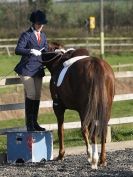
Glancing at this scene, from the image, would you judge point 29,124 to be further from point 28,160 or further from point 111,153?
point 111,153

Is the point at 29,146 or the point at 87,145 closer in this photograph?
Result: the point at 87,145

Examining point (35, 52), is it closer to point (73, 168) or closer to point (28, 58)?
point (28, 58)

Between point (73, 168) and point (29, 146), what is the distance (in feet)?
3.23

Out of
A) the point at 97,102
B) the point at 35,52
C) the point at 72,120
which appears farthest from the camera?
the point at 72,120

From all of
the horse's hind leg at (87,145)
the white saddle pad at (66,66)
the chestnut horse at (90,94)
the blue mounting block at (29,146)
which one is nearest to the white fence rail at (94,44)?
the blue mounting block at (29,146)

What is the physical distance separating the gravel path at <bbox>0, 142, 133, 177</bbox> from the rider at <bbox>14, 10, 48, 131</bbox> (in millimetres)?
826

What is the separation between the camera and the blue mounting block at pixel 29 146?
30.7 feet

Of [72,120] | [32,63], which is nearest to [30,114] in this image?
[32,63]

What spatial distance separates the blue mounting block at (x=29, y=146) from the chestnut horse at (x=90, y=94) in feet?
2.00

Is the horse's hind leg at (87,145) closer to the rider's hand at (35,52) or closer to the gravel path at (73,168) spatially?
the gravel path at (73,168)

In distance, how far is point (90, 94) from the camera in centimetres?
854

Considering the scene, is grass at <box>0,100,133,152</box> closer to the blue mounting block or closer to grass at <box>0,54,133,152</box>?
grass at <box>0,54,133,152</box>

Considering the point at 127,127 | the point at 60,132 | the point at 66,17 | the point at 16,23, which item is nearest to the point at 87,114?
Result: the point at 60,132

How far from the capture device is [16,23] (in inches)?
2404
